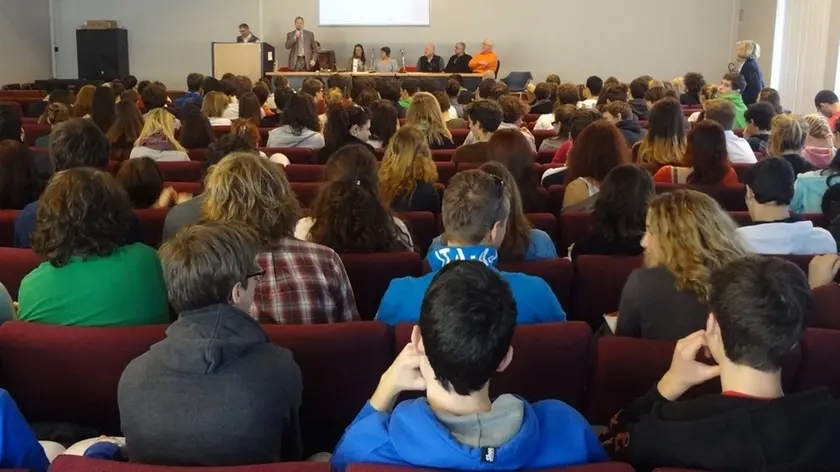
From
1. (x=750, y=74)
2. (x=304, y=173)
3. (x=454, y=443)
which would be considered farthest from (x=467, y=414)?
(x=750, y=74)

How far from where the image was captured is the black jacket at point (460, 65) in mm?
14539

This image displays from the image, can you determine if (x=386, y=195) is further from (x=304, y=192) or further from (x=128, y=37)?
(x=128, y=37)

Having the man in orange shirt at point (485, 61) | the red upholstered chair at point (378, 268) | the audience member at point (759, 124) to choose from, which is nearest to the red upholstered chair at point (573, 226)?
the red upholstered chair at point (378, 268)

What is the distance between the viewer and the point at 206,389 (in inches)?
70.0

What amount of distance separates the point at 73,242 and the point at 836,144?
201 inches

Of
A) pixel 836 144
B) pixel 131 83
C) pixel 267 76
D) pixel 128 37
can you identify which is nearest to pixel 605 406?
pixel 836 144

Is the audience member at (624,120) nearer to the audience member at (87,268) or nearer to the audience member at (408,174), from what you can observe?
the audience member at (408,174)

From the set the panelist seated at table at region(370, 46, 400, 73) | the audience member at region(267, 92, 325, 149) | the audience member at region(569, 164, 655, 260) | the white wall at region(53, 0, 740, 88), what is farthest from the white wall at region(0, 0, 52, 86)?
the audience member at region(569, 164, 655, 260)

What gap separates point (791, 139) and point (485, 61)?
9.94 metres

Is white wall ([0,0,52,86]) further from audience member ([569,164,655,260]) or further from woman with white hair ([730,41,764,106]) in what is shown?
audience member ([569,164,655,260])

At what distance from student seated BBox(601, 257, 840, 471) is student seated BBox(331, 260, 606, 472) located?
0.53 ft

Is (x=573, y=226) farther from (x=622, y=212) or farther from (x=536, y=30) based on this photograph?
(x=536, y=30)

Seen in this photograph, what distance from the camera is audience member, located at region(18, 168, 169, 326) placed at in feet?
8.38

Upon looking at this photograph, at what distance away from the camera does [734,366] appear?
1674 mm
